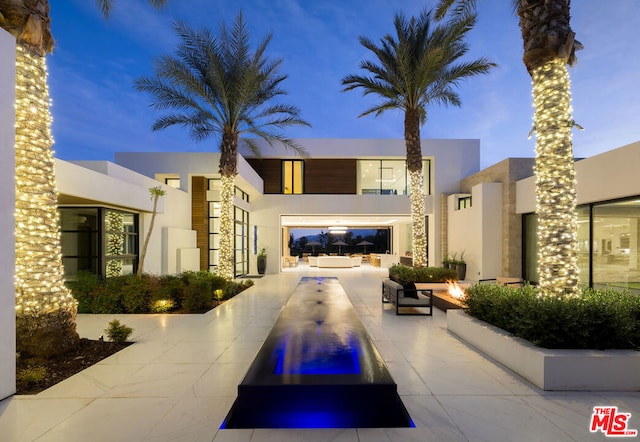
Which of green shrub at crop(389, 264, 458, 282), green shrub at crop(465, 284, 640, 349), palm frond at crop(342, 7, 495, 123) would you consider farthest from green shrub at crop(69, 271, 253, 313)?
palm frond at crop(342, 7, 495, 123)

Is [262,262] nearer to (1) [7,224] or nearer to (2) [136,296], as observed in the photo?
(2) [136,296]

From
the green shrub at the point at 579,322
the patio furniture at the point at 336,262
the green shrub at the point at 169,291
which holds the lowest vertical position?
the patio furniture at the point at 336,262

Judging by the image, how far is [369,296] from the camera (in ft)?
34.4

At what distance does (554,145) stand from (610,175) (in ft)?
18.1

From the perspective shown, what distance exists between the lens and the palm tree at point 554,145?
16.2 ft

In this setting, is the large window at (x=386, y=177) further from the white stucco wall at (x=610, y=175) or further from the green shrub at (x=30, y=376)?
the green shrub at (x=30, y=376)

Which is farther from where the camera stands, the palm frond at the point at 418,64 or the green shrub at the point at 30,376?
the palm frond at the point at 418,64

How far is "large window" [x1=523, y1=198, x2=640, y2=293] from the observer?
838 cm

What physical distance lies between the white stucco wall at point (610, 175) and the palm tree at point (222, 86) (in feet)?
33.8

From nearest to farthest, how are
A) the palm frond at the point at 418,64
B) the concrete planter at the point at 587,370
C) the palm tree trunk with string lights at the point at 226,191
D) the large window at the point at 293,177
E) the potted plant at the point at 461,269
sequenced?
the concrete planter at the point at 587,370 → the palm frond at the point at 418,64 → the palm tree trunk with string lights at the point at 226,191 → the potted plant at the point at 461,269 → the large window at the point at 293,177

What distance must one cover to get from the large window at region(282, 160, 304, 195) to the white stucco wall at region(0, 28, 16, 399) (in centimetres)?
1533

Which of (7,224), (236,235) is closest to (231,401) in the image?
(7,224)

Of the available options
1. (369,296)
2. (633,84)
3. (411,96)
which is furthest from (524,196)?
(633,84)

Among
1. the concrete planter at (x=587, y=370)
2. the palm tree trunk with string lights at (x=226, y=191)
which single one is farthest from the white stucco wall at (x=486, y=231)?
the palm tree trunk with string lights at (x=226, y=191)
